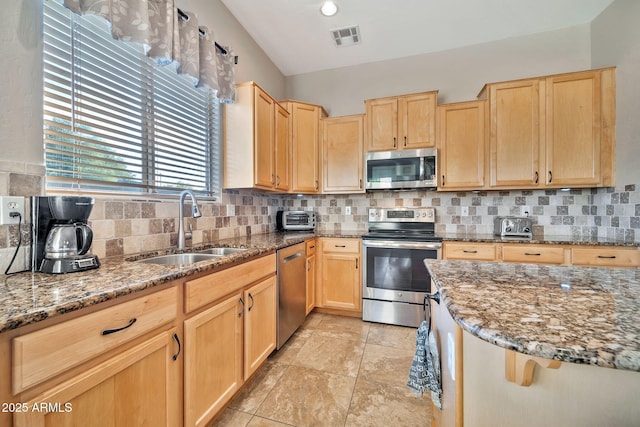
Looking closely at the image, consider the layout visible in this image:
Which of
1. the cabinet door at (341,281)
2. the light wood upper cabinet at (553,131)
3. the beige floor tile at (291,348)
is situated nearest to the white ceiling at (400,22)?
the light wood upper cabinet at (553,131)

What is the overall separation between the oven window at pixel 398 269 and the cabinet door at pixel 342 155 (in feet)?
2.63

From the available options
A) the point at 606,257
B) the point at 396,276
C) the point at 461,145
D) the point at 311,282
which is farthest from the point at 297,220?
the point at 606,257

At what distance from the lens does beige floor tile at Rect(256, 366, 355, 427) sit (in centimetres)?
147

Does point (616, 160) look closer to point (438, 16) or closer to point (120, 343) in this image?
point (438, 16)

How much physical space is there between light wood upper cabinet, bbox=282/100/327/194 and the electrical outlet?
215 centimetres

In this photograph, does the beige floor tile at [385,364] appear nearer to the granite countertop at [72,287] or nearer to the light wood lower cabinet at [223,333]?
the light wood lower cabinet at [223,333]

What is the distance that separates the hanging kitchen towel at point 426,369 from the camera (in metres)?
1.06

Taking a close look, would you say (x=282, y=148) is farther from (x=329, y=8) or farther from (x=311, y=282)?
(x=311, y=282)

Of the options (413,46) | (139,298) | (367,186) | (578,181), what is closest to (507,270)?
(139,298)

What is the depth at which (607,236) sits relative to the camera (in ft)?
7.98

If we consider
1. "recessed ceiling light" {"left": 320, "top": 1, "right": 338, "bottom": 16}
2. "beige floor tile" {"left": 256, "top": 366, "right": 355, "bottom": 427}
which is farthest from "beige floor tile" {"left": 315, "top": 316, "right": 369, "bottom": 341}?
"recessed ceiling light" {"left": 320, "top": 1, "right": 338, "bottom": 16}

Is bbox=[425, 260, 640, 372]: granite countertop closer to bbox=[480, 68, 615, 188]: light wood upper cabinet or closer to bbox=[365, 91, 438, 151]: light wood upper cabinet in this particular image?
bbox=[480, 68, 615, 188]: light wood upper cabinet

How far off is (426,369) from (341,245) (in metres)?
1.76

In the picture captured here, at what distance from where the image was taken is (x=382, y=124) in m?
2.87
